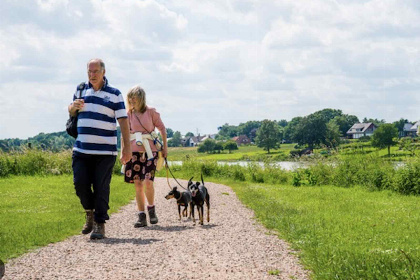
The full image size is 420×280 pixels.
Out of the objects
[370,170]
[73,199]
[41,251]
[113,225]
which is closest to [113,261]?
[41,251]

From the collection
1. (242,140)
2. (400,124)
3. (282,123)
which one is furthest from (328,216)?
(282,123)

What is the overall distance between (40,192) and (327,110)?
5105 inches

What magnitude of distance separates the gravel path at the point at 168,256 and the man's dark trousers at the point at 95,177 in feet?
1.79

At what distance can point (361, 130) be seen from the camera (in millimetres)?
118125

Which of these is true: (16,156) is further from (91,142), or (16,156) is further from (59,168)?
(91,142)

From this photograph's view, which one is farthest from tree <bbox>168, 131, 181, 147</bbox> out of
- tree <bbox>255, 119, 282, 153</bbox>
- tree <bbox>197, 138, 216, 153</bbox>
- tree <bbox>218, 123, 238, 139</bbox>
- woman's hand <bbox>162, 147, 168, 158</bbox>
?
woman's hand <bbox>162, 147, 168, 158</bbox>

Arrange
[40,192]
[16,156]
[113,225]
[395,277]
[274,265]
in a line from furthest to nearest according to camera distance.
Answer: [16,156], [40,192], [113,225], [274,265], [395,277]

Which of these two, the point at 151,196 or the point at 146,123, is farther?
the point at 151,196

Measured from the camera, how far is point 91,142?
6.22m

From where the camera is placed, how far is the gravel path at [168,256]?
4.89 metres

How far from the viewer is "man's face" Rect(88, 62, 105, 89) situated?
6223 millimetres

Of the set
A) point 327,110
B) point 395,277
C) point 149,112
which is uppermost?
point 327,110

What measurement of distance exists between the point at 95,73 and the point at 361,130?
119 meters

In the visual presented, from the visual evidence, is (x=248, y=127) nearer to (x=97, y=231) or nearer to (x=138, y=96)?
(x=138, y=96)
